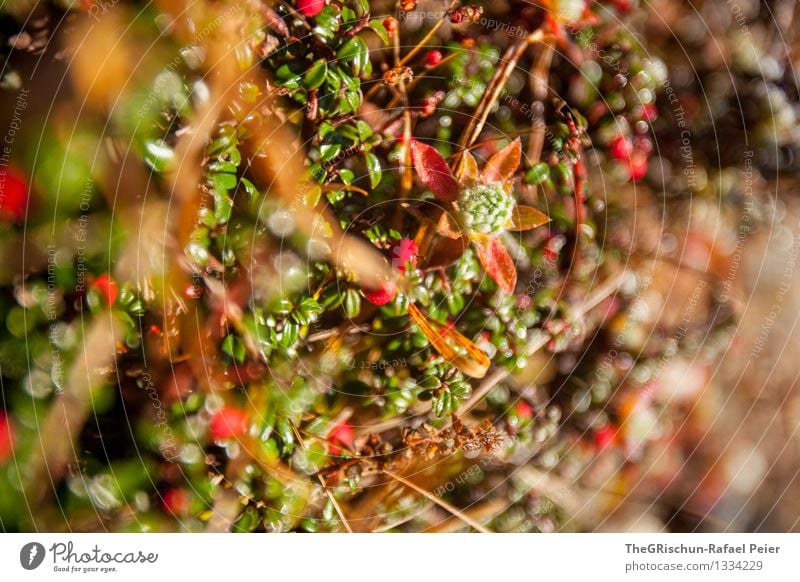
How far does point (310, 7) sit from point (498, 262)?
0.36 metres

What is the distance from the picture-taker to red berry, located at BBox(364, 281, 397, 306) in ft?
2.33

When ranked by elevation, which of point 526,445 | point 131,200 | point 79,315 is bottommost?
point 526,445

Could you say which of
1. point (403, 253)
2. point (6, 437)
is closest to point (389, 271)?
point (403, 253)

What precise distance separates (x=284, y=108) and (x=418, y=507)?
1.64 ft

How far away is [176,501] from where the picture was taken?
691 millimetres

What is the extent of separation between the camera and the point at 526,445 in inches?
30.7

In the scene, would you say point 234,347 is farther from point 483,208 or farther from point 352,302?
point 483,208

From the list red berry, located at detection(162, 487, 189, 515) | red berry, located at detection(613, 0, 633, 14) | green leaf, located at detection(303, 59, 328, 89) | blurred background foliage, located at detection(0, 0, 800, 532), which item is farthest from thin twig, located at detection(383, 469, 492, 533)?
red berry, located at detection(613, 0, 633, 14)

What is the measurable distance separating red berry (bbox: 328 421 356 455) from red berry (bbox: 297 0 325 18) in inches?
18.2

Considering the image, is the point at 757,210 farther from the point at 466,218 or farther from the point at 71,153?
the point at 71,153

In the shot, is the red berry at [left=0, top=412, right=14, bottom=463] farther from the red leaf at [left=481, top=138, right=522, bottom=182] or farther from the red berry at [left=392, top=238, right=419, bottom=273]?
the red leaf at [left=481, top=138, right=522, bottom=182]

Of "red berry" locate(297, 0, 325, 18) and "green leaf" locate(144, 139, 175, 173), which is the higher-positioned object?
"red berry" locate(297, 0, 325, 18)
